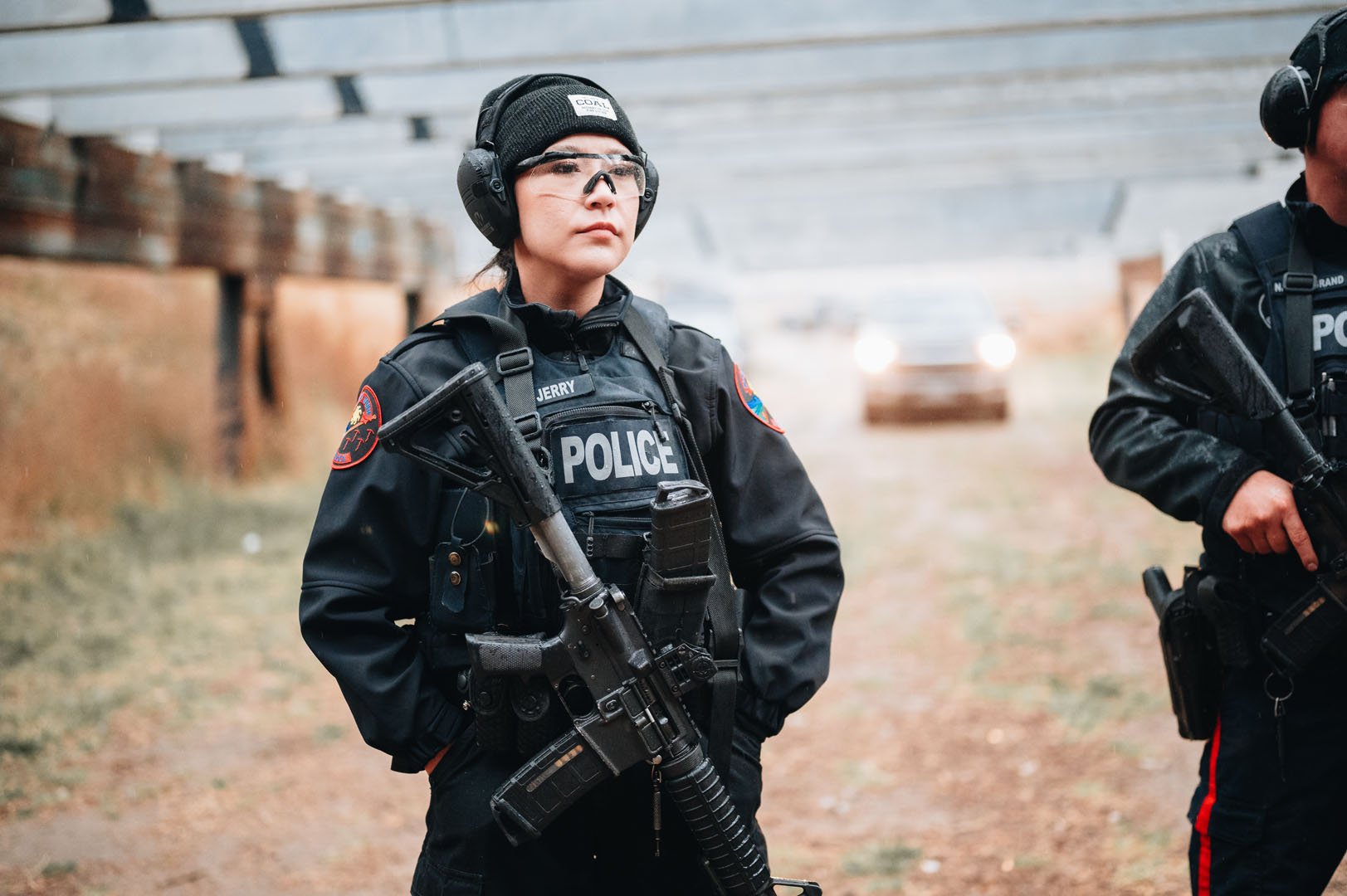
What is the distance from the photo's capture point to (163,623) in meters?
6.22

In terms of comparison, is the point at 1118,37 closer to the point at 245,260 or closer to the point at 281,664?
the point at 281,664

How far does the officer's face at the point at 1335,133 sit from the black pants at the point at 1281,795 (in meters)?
0.94

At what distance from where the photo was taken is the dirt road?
366 cm

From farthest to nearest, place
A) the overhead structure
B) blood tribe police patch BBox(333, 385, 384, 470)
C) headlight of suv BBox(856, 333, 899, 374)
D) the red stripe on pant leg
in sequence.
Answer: headlight of suv BBox(856, 333, 899, 374), the overhead structure, the red stripe on pant leg, blood tribe police patch BBox(333, 385, 384, 470)

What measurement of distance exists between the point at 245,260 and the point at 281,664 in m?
4.92

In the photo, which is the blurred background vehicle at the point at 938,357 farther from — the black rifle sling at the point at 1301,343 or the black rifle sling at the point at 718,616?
the black rifle sling at the point at 718,616

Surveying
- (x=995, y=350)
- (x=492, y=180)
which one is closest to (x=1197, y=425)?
(x=492, y=180)

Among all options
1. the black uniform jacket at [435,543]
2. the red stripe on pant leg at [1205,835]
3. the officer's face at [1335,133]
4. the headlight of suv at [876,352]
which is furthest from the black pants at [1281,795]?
the headlight of suv at [876,352]

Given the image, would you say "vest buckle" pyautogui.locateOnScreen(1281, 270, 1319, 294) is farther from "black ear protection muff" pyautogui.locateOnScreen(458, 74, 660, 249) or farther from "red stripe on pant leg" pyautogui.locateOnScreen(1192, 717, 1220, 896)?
"black ear protection muff" pyautogui.locateOnScreen(458, 74, 660, 249)

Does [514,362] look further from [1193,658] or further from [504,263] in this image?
[1193,658]

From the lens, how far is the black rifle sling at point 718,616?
6.35ft

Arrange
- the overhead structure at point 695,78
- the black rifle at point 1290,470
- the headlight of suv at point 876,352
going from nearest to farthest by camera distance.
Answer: the black rifle at point 1290,470
the overhead structure at point 695,78
the headlight of suv at point 876,352

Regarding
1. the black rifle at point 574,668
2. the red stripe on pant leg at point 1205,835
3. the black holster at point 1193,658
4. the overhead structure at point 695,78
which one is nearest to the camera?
the black rifle at point 574,668

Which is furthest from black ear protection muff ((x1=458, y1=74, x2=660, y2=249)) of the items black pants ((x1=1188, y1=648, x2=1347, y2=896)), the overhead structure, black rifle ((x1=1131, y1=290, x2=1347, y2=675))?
the overhead structure
